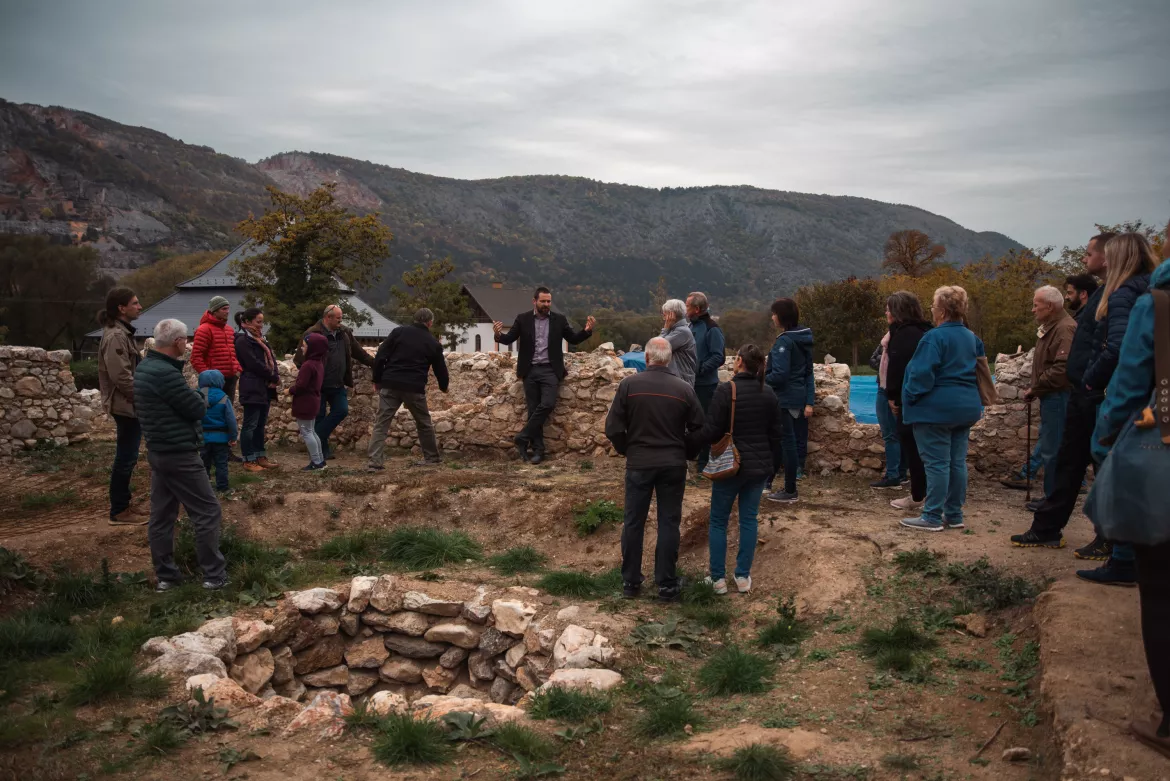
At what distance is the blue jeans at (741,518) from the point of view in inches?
233

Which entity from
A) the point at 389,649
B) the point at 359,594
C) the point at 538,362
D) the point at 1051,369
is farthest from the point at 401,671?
the point at 1051,369

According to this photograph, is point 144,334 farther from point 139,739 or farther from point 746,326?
point 139,739

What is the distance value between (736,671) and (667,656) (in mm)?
661

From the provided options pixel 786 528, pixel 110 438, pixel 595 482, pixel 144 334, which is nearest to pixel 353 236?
pixel 144 334

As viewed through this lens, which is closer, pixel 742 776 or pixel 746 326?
pixel 742 776

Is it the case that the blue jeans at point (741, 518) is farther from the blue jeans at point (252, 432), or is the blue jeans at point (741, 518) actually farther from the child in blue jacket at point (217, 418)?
the blue jeans at point (252, 432)

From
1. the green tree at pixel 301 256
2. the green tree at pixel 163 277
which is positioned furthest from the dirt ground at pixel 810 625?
the green tree at pixel 163 277

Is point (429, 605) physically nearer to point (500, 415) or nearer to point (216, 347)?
point (216, 347)

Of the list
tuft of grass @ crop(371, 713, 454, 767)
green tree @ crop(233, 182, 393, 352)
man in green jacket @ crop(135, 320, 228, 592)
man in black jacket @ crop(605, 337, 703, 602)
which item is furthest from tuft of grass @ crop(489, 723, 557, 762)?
green tree @ crop(233, 182, 393, 352)

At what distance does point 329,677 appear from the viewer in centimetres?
646

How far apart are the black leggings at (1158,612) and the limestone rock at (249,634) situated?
18.0 feet

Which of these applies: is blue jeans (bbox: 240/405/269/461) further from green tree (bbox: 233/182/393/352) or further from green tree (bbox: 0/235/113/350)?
green tree (bbox: 0/235/113/350)

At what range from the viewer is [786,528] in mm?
6875

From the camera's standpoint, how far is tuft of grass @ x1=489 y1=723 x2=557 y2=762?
13.1 ft
